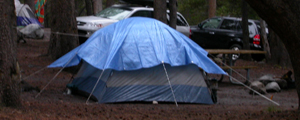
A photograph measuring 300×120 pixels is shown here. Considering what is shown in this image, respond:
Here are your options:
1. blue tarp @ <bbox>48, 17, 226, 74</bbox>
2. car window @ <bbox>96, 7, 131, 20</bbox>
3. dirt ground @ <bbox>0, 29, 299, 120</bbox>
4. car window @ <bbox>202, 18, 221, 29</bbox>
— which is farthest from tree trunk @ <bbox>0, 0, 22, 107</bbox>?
car window @ <bbox>202, 18, 221, 29</bbox>

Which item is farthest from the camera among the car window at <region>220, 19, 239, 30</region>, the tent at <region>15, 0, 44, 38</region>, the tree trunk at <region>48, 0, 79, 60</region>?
the tent at <region>15, 0, 44, 38</region>

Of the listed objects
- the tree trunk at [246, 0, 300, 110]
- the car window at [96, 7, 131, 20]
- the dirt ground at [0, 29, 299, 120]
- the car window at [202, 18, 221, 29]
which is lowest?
the car window at [202, 18, 221, 29]

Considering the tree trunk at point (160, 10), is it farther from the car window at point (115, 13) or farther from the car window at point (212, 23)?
the car window at point (212, 23)

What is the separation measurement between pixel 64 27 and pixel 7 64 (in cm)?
628

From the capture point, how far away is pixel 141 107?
764 cm

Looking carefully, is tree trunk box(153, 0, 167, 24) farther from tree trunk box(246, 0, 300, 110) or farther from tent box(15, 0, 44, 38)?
tent box(15, 0, 44, 38)

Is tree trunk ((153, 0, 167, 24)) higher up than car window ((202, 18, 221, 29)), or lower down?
higher up

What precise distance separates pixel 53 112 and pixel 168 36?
3057 millimetres

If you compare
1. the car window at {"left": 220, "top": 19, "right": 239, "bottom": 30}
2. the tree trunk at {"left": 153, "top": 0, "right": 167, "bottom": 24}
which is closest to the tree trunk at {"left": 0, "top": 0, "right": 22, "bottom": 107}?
the tree trunk at {"left": 153, "top": 0, "right": 167, "bottom": 24}

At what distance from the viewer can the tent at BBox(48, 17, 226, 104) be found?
8.01 m

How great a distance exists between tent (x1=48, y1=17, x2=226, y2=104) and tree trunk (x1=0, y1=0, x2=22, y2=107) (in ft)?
7.37

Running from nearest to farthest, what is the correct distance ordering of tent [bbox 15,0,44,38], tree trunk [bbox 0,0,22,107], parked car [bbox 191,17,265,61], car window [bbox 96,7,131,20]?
tree trunk [bbox 0,0,22,107] → car window [bbox 96,7,131,20] → parked car [bbox 191,17,265,61] → tent [bbox 15,0,44,38]

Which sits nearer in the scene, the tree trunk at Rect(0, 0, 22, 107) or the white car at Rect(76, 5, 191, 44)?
the tree trunk at Rect(0, 0, 22, 107)

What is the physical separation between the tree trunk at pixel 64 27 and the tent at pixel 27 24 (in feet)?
26.8
